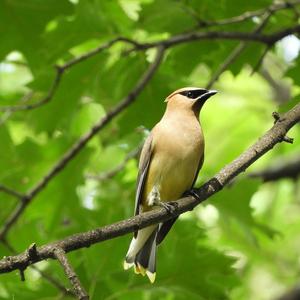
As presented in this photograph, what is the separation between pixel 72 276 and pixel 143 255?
108 inches

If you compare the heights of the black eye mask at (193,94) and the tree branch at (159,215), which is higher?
the tree branch at (159,215)

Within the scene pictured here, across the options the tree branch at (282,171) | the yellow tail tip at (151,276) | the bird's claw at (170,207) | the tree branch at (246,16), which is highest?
the bird's claw at (170,207)

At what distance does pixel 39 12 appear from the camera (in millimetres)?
7047

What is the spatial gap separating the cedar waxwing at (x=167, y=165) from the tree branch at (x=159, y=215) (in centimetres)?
124

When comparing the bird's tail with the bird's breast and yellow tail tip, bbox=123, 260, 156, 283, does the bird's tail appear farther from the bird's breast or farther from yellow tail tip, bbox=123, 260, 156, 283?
the bird's breast

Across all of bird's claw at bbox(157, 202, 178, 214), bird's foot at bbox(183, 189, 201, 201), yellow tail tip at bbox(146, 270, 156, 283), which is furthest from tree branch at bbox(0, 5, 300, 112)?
bird's claw at bbox(157, 202, 178, 214)

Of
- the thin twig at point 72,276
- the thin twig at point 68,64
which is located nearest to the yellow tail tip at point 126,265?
the thin twig at point 68,64

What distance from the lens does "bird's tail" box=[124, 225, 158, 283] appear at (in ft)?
20.7

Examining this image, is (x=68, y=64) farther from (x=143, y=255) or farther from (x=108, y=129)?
(x=108, y=129)

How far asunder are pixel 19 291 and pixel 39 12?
2.50 meters

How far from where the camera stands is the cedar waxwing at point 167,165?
607cm

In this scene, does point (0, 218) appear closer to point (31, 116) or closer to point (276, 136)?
point (31, 116)

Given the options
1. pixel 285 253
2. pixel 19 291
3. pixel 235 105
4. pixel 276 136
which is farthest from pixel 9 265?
pixel 235 105

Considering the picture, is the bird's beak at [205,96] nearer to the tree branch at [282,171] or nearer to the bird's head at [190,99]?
the bird's head at [190,99]
